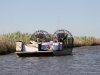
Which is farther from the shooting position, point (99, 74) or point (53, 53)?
point (53, 53)

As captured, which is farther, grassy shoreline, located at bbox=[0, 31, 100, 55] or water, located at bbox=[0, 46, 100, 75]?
grassy shoreline, located at bbox=[0, 31, 100, 55]

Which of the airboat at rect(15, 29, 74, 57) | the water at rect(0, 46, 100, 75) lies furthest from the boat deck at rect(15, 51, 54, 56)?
the water at rect(0, 46, 100, 75)

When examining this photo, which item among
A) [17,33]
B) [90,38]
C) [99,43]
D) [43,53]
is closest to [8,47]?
[43,53]

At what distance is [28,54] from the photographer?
28188 mm

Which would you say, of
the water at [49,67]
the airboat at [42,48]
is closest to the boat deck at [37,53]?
the airboat at [42,48]

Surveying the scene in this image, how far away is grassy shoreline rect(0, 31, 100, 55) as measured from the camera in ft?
101

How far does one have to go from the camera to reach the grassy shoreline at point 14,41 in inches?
1206

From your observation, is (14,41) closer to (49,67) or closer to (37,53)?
(37,53)

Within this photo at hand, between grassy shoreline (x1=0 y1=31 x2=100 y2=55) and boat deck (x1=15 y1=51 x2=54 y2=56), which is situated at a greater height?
grassy shoreline (x1=0 y1=31 x2=100 y2=55)

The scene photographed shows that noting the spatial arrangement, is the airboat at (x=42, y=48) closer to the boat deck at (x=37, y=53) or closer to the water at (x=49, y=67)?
the boat deck at (x=37, y=53)

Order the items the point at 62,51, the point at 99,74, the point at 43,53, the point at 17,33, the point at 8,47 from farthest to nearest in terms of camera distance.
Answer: the point at 17,33, the point at 8,47, the point at 62,51, the point at 43,53, the point at 99,74

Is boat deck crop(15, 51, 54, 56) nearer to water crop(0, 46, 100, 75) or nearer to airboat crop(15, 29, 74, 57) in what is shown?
airboat crop(15, 29, 74, 57)

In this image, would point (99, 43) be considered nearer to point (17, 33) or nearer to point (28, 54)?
point (17, 33)

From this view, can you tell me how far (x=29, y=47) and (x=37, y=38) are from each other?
8.95 ft
